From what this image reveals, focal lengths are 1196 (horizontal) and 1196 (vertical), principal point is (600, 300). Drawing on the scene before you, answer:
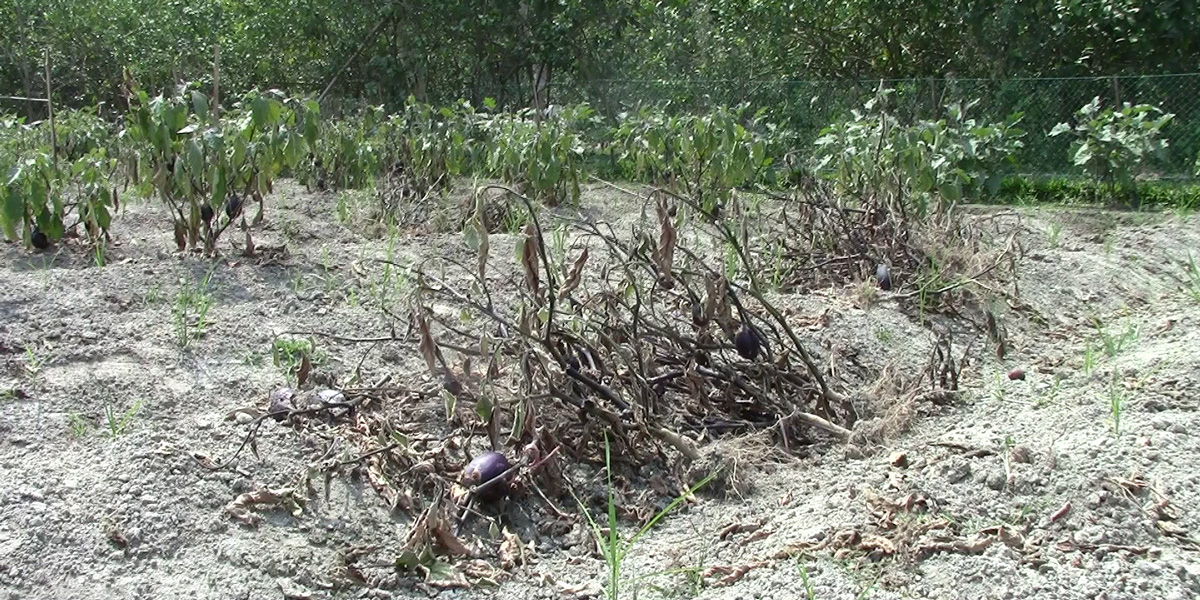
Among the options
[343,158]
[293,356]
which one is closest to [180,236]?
[293,356]

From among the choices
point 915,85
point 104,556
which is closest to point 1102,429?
point 104,556

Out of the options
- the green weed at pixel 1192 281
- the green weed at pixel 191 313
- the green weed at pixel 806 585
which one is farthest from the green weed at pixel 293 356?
the green weed at pixel 1192 281

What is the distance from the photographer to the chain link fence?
29.1 ft

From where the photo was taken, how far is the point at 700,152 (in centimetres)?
594

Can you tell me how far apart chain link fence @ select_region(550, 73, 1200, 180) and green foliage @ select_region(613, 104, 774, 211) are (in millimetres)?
2376

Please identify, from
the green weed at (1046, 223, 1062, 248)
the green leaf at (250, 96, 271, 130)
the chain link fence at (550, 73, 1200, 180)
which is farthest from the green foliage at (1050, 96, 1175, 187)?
the green leaf at (250, 96, 271, 130)

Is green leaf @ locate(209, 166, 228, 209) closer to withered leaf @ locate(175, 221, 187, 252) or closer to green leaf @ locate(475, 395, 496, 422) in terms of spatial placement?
withered leaf @ locate(175, 221, 187, 252)

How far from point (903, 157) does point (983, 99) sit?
531cm

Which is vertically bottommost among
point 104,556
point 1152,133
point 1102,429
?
point 104,556

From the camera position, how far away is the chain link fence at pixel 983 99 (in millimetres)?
8859

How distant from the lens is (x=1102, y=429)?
275 cm

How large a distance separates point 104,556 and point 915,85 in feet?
27.5

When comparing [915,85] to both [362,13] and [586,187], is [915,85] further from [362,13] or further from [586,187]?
[362,13]

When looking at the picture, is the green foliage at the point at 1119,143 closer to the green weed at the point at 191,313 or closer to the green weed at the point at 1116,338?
the green weed at the point at 1116,338
